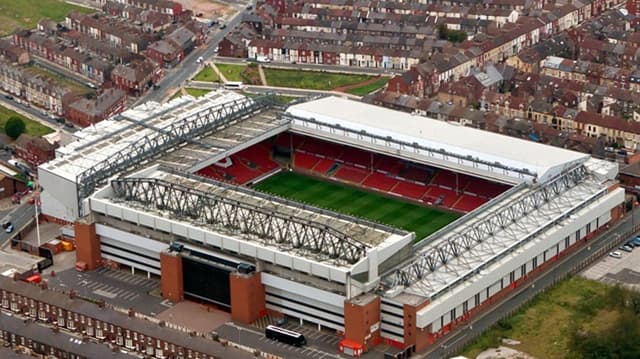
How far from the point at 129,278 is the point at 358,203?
21.9 meters

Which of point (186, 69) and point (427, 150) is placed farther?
point (186, 69)

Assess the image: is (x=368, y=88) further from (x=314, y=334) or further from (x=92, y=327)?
(x=92, y=327)

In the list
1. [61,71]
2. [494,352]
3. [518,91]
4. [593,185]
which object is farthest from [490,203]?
[61,71]

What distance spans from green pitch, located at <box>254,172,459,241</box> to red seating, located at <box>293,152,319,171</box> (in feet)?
3.38

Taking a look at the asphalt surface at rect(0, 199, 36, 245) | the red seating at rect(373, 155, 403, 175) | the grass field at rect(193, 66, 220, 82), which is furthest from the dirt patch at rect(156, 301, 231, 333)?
the grass field at rect(193, 66, 220, 82)

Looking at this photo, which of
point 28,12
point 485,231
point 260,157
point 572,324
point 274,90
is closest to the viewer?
point 572,324

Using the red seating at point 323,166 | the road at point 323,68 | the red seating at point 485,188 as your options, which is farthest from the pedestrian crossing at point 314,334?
the road at point 323,68

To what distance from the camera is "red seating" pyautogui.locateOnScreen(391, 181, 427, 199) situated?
11500cm

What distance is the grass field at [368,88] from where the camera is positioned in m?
143

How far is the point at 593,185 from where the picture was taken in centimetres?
10631

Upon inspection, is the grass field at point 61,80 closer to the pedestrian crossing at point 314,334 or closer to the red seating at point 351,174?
the red seating at point 351,174

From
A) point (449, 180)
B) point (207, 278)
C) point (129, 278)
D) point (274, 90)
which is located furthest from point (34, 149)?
point (449, 180)

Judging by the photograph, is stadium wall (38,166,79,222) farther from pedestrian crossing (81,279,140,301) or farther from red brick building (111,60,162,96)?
red brick building (111,60,162,96)

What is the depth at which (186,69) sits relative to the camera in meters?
152
